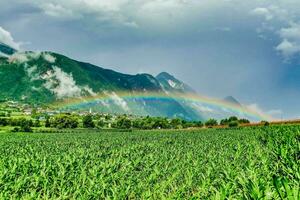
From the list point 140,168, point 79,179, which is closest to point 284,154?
point 79,179

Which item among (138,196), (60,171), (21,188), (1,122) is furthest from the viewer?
(1,122)

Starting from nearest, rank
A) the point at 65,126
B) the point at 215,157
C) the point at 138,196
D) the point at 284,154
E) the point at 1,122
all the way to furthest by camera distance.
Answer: the point at 284,154 < the point at 138,196 < the point at 215,157 < the point at 1,122 < the point at 65,126

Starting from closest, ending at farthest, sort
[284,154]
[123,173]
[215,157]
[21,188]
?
[284,154] → [21,188] → [123,173] → [215,157]

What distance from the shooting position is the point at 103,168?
2125 cm

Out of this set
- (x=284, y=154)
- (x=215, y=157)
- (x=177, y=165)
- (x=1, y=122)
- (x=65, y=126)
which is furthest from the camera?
(x=65, y=126)

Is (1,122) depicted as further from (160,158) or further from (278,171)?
(278,171)

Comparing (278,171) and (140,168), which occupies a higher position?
(278,171)

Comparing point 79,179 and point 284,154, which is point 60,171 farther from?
point 284,154

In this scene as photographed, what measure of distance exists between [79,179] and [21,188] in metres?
2.50

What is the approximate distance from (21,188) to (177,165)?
11666mm

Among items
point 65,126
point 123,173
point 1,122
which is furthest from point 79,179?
point 65,126

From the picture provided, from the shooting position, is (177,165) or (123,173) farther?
(177,165)

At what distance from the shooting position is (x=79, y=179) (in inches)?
726

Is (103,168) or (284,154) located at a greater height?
(284,154)
